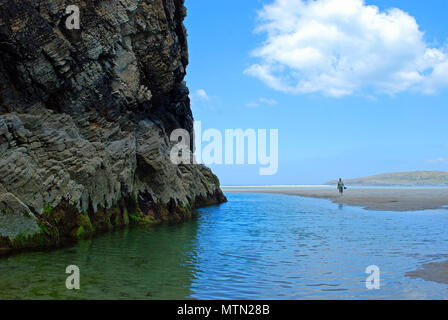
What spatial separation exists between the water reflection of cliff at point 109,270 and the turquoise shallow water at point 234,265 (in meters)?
0.02

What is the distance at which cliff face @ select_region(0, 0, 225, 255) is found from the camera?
1440cm

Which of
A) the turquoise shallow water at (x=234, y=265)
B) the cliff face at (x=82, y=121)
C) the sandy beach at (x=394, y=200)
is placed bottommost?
the sandy beach at (x=394, y=200)

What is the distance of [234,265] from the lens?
1164cm

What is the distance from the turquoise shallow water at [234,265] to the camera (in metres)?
8.37

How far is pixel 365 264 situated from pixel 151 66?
2307 centimetres

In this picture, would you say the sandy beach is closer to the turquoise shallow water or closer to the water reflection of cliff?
the turquoise shallow water

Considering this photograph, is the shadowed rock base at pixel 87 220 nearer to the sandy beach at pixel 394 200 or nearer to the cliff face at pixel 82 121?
the cliff face at pixel 82 121

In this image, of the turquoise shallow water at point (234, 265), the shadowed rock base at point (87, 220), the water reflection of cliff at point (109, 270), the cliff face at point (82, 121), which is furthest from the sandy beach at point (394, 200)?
the water reflection of cliff at point (109, 270)

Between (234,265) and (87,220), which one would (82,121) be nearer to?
(87,220)

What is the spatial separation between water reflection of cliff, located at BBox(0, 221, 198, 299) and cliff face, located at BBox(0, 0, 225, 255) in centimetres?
225

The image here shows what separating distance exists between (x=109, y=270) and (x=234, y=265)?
4073 mm

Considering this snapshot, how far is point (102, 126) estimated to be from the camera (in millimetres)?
21484

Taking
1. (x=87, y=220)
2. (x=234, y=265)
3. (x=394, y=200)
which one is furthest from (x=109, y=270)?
(x=394, y=200)

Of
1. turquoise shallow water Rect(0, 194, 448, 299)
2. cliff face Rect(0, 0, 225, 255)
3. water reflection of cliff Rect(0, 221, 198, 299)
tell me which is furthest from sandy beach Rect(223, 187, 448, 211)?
water reflection of cliff Rect(0, 221, 198, 299)
